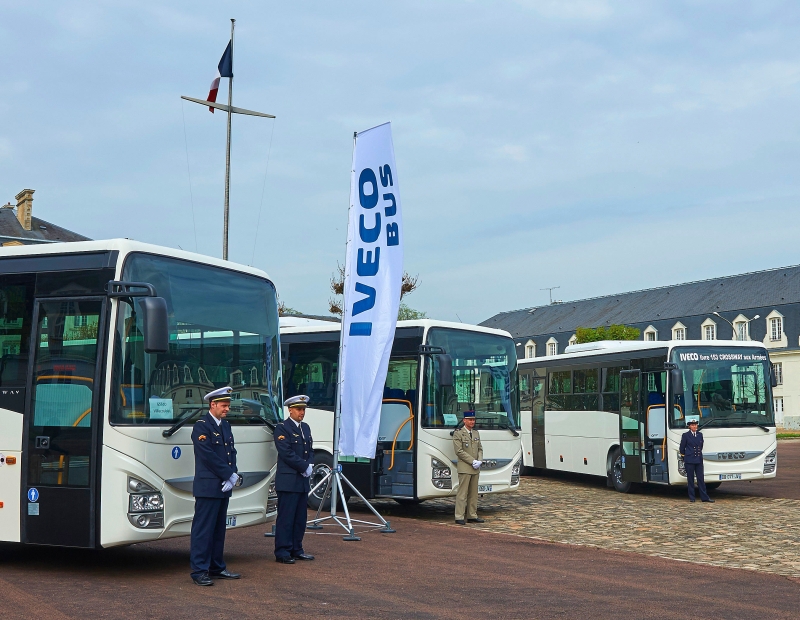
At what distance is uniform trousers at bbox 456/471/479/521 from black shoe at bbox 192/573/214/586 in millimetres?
6876

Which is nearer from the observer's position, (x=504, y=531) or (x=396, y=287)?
(x=396, y=287)

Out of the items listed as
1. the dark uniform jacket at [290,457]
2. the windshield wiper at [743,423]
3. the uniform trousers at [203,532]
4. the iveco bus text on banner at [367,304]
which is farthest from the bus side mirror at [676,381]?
the uniform trousers at [203,532]

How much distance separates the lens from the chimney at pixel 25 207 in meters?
53.5

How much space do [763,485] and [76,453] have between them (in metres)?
18.3

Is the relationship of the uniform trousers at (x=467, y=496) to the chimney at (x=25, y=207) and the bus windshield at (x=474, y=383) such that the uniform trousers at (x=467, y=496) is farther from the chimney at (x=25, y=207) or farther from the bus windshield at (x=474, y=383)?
the chimney at (x=25, y=207)

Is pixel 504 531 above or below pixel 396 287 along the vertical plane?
below

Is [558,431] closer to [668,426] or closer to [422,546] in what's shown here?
[668,426]

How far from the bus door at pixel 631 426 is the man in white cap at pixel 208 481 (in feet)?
42.1

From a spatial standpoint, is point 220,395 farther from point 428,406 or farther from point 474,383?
point 474,383

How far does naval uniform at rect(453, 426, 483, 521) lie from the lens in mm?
15688

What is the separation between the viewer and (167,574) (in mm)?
10281

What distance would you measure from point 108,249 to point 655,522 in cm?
984

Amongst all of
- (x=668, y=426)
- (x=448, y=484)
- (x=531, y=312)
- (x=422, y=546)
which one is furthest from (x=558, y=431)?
(x=531, y=312)

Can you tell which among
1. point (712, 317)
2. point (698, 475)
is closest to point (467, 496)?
point (698, 475)
